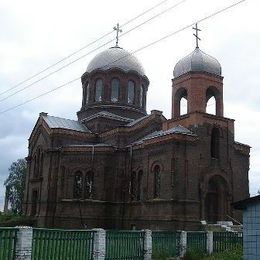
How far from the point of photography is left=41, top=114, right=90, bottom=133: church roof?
95.1 feet

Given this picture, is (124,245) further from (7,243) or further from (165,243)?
(7,243)

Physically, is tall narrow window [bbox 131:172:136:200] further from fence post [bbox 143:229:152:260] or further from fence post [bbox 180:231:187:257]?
fence post [bbox 143:229:152:260]

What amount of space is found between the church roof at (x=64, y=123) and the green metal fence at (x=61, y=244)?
16.8 m

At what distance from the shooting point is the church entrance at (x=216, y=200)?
23625 millimetres

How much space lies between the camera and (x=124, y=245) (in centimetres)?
1318

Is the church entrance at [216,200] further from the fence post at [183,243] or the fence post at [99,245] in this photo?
the fence post at [99,245]

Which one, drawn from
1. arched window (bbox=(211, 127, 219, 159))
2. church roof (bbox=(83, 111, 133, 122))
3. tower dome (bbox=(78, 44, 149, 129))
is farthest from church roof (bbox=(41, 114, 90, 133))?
arched window (bbox=(211, 127, 219, 159))

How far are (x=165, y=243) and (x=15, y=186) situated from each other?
112 feet

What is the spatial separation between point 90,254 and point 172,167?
10691 mm

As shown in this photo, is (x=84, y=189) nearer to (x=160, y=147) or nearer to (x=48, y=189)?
(x=48, y=189)

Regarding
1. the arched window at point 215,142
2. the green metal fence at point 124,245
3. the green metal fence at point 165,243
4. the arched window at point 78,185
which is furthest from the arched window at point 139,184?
the green metal fence at point 124,245

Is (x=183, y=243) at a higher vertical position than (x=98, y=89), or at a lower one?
lower

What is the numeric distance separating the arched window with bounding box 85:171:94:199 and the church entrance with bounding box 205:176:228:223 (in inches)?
274

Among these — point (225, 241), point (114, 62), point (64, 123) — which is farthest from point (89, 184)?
point (225, 241)
